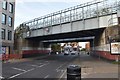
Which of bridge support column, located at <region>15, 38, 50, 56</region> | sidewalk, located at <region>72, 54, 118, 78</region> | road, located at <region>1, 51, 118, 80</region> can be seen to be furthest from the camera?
bridge support column, located at <region>15, 38, 50, 56</region>

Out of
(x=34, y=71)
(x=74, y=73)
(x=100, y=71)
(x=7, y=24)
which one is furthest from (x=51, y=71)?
(x=7, y=24)

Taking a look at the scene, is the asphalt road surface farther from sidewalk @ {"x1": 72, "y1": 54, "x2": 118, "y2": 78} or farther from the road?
sidewalk @ {"x1": 72, "y1": 54, "x2": 118, "y2": 78}

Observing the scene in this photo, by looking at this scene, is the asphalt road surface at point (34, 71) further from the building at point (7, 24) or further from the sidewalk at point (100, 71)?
the building at point (7, 24)

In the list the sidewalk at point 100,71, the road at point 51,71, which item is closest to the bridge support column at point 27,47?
the road at point 51,71

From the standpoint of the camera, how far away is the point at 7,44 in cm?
5922

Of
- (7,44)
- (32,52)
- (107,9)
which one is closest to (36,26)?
(7,44)

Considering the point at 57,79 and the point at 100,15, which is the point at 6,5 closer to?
the point at 100,15

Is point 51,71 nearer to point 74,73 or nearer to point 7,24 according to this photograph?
point 74,73

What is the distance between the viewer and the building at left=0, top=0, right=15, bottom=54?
56.9 m

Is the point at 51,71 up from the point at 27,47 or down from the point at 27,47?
down

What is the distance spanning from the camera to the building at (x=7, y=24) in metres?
56.9

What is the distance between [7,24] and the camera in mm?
59438

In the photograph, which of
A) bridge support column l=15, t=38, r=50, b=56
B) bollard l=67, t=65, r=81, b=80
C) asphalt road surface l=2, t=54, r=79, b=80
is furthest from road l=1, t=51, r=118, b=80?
bridge support column l=15, t=38, r=50, b=56

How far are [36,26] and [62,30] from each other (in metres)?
11.7
